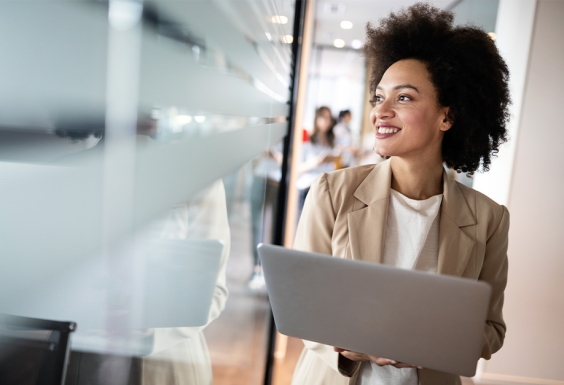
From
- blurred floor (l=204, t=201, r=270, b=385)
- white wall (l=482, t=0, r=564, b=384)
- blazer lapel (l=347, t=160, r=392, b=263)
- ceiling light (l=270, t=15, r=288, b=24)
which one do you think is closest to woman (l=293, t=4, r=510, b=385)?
blazer lapel (l=347, t=160, r=392, b=263)

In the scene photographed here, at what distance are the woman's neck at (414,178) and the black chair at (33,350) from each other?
1.17 m

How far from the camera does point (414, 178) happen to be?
139cm

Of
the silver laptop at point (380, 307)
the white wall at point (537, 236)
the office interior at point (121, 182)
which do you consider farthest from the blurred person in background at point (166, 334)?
the white wall at point (537, 236)

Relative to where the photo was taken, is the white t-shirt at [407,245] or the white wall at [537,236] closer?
the white t-shirt at [407,245]

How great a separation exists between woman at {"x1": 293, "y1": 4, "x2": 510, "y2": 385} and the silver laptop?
355 millimetres

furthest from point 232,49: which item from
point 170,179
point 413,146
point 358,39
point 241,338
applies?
point 358,39

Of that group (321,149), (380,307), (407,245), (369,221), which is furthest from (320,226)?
(321,149)

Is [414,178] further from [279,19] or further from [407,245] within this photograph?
[279,19]

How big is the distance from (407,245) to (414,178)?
8.1 inches

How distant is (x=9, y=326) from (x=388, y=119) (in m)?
1.14

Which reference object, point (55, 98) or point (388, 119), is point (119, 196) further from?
point (388, 119)

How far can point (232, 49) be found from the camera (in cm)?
95

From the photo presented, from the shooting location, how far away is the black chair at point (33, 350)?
1.02 ft

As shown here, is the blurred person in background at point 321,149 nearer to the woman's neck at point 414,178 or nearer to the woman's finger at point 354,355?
the woman's neck at point 414,178
